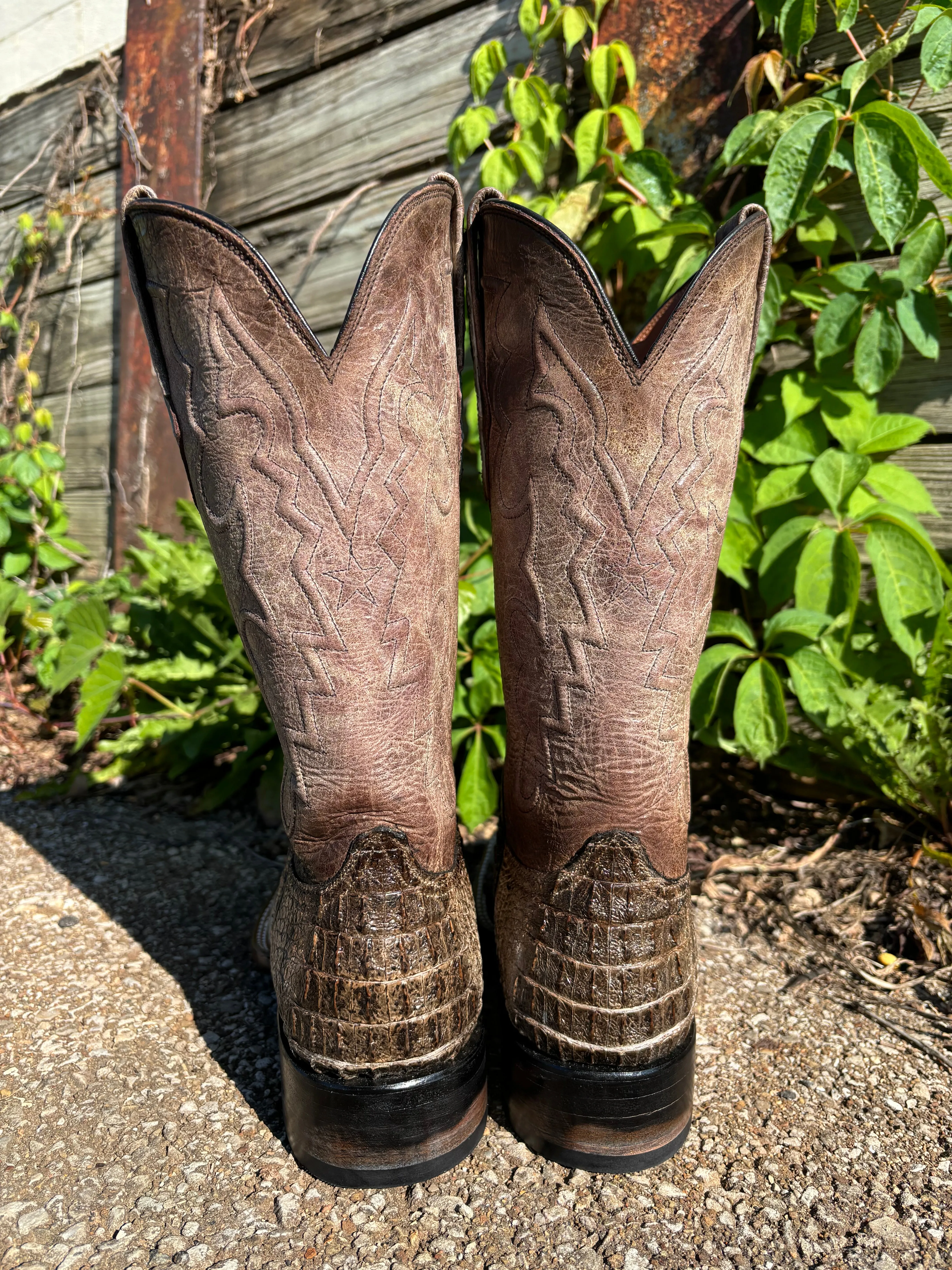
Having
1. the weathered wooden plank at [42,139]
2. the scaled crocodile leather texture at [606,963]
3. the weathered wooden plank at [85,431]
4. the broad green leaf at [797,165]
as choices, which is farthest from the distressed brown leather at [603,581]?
the weathered wooden plank at [42,139]

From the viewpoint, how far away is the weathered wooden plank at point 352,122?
7.14 feet

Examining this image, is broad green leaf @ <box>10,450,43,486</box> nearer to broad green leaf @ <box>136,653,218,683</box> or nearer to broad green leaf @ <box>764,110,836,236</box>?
broad green leaf @ <box>136,653,218,683</box>

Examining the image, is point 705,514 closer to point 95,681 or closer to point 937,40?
point 937,40

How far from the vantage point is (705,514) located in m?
1.01

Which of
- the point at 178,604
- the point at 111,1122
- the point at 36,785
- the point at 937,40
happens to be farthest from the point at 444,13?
the point at 111,1122

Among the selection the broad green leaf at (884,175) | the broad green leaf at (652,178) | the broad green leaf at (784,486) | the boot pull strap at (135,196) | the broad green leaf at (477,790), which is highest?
the broad green leaf at (652,178)

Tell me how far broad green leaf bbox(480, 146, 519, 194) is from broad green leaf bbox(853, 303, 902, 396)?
83 centimetres

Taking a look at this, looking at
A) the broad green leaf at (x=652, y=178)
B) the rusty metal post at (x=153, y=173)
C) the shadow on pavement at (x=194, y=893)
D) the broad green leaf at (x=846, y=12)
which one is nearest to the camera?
the shadow on pavement at (x=194, y=893)

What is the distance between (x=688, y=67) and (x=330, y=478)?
145 centimetres

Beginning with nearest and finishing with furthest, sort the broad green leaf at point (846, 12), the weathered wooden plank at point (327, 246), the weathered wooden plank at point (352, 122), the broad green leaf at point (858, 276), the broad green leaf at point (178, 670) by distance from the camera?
the broad green leaf at point (846, 12) → the broad green leaf at point (858, 276) → the broad green leaf at point (178, 670) → the weathered wooden plank at point (352, 122) → the weathered wooden plank at point (327, 246)

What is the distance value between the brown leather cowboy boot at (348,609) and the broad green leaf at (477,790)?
0.63 meters

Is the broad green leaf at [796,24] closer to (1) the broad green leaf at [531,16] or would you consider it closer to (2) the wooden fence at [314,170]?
(2) the wooden fence at [314,170]

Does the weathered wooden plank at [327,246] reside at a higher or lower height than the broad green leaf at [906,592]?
higher

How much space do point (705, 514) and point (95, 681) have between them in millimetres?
1385
